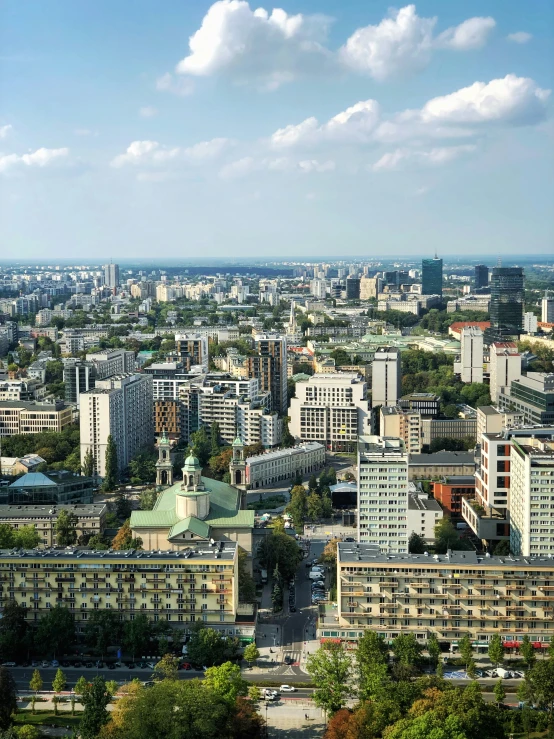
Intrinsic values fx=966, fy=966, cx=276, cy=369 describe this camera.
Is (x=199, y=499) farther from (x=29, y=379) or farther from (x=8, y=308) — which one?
(x=8, y=308)

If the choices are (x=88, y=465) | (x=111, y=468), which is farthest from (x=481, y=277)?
(x=111, y=468)

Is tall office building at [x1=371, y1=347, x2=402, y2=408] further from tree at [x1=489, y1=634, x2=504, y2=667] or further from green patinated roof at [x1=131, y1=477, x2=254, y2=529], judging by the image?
tree at [x1=489, y1=634, x2=504, y2=667]

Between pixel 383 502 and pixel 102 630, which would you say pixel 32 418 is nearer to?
pixel 383 502

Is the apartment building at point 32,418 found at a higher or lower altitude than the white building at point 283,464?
higher

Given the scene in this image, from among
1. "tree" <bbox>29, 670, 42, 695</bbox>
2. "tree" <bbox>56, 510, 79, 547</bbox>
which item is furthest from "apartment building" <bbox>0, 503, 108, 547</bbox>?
"tree" <bbox>29, 670, 42, 695</bbox>

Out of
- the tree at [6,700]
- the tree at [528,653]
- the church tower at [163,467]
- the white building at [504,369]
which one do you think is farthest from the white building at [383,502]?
the white building at [504,369]

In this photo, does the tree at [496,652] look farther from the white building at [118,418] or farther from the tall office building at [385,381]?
the tall office building at [385,381]
